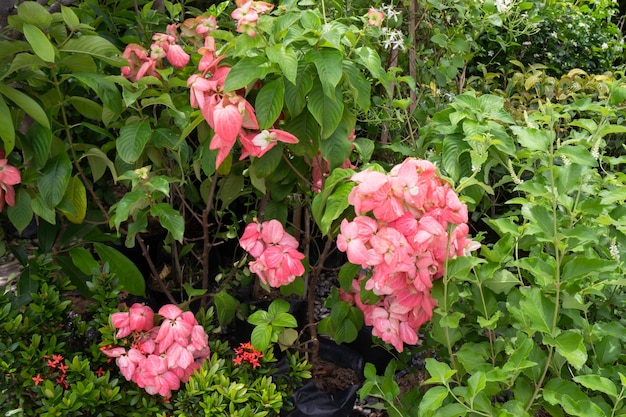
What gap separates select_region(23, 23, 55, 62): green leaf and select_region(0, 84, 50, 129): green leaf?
0.15 m

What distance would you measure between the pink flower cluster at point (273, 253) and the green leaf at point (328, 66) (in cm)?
37

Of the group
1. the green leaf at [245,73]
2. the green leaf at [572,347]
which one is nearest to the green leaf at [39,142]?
the green leaf at [245,73]

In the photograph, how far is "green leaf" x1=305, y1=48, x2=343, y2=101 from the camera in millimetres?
1238

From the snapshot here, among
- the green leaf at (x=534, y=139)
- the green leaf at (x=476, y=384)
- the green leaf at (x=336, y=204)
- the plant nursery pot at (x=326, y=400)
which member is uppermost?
the green leaf at (x=534, y=139)

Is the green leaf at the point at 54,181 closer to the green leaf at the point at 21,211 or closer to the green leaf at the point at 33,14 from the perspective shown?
the green leaf at the point at 21,211

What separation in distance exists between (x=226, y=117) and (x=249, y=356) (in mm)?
563

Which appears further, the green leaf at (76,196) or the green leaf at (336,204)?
the green leaf at (76,196)

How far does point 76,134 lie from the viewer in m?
2.02

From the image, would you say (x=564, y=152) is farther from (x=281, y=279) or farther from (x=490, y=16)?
(x=490, y=16)

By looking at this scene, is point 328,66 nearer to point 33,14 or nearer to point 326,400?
point 33,14

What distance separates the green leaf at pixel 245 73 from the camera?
125 centimetres

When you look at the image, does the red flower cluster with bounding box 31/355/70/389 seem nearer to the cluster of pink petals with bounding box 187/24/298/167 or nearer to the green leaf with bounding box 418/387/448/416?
the cluster of pink petals with bounding box 187/24/298/167

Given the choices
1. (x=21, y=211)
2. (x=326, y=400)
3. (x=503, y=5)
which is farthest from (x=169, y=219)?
(x=503, y=5)

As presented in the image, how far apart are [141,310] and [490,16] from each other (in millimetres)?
1513
